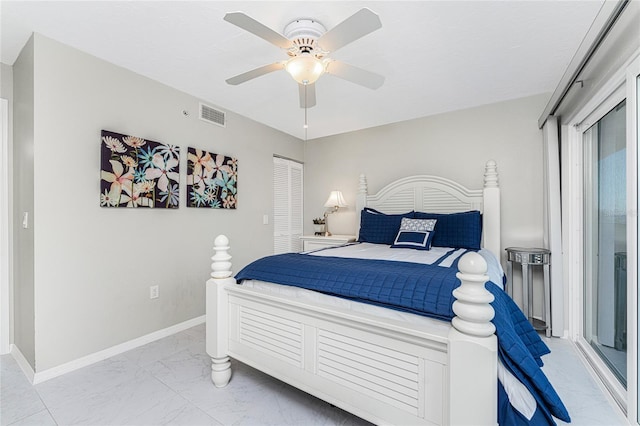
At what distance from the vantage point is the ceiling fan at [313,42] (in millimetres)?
1492

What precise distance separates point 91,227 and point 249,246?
5.59 feet

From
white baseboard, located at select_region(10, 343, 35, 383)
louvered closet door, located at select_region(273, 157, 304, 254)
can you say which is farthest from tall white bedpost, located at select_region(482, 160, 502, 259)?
white baseboard, located at select_region(10, 343, 35, 383)

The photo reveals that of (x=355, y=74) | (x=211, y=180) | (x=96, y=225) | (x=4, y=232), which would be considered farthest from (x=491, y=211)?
(x=4, y=232)

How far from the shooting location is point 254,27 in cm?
154

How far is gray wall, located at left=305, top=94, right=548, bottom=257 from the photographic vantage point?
3.09 m

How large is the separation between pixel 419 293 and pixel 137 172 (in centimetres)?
243

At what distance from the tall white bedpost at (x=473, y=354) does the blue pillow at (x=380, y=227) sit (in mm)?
2142

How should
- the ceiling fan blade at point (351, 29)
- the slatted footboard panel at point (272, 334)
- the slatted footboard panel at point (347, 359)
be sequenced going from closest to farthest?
the slatted footboard panel at point (347, 359)
the ceiling fan blade at point (351, 29)
the slatted footboard panel at point (272, 334)

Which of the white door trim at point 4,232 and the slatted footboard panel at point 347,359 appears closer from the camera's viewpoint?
the slatted footboard panel at point 347,359

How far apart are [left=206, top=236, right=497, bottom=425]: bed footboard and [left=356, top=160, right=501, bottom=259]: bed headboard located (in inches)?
88.9

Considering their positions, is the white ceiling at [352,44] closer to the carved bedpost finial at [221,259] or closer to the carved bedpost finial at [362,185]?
the carved bedpost finial at [362,185]

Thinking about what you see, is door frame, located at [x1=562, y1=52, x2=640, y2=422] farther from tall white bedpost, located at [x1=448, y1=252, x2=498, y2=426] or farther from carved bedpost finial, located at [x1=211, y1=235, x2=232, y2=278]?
carved bedpost finial, located at [x1=211, y1=235, x2=232, y2=278]

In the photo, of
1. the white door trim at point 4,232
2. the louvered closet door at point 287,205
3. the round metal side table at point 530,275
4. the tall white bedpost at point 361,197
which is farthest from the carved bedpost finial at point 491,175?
the white door trim at point 4,232

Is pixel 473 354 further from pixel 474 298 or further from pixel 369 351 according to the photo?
pixel 369 351
